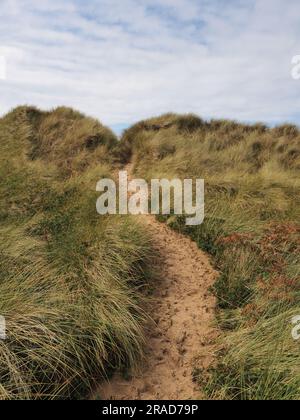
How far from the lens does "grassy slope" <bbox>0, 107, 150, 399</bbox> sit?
461 centimetres

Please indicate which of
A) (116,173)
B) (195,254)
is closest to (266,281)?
(195,254)

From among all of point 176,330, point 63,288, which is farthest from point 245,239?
point 63,288

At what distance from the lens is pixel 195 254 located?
8.12 metres

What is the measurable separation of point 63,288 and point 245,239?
3787 mm

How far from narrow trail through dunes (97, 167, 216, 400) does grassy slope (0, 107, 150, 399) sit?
Answer: 268 millimetres

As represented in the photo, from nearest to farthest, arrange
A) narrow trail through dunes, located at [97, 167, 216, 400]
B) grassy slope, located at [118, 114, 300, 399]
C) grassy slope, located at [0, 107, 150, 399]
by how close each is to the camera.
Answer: grassy slope, located at [0, 107, 150, 399] → grassy slope, located at [118, 114, 300, 399] → narrow trail through dunes, located at [97, 167, 216, 400]

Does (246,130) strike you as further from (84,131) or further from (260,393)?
(260,393)

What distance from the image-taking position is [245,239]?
7.88 m

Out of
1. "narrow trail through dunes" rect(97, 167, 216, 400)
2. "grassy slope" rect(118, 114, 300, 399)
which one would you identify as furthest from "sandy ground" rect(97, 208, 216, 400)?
"grassy slope" rect(118, 114, 300, 399)

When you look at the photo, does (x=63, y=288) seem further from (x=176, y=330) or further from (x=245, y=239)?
(x=245, y=239)

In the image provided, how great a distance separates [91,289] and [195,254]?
9.57 ft

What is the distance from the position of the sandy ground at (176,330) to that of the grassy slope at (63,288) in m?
0.28

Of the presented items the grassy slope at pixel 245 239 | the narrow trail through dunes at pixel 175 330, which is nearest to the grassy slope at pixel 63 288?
the narrow trail through dunes at pixel 175 330

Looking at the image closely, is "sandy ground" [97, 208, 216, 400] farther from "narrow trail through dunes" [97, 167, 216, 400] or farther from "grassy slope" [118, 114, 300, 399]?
"grassy slope" [118, 114, 300, 399]
